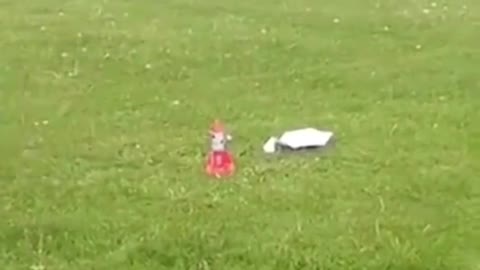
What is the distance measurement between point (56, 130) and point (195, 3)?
4.62 m

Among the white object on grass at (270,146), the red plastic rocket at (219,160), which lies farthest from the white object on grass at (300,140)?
the red plastic rocket at (219,160)

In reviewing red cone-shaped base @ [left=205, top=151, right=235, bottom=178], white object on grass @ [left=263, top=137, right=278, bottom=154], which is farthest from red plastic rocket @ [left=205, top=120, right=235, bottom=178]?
white object on grass @ [left=263, top=137, right=278, bottom=154]

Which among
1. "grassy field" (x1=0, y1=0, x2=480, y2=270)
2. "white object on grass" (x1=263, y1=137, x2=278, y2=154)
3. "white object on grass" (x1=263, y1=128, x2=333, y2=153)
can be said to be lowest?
"grassy field" (x1=0, y1=0, x2=480, y2=270)

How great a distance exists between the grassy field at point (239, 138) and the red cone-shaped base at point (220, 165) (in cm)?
5

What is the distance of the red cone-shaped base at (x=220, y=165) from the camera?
5934mm

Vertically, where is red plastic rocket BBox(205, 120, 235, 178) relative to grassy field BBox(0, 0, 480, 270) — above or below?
above

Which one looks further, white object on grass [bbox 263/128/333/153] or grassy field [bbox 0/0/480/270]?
white object on grass [bbox 263/128/333/153]

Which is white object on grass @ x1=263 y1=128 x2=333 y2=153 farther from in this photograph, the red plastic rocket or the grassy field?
the red plastic rocket

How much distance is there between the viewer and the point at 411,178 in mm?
5980

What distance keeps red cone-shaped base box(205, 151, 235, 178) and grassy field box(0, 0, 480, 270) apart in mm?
54

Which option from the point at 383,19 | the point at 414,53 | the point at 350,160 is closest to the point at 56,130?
the point at 350,160

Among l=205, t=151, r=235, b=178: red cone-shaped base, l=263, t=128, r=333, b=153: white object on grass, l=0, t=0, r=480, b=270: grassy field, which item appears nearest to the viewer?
l=0, t=0, r=480, b=270: grassy field

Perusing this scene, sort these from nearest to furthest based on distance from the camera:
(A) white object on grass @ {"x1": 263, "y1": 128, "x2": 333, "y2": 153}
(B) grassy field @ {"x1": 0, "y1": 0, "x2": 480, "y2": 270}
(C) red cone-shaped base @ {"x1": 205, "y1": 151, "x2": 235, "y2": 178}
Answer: (B) grassy field @ {"x1": 0, "y1": 0, "x2": 480, "y2": 270}, (C) red cone-shaped base @ {"x1": 205, "y1": 151, "x2": 235, "y2": 178}, (A) white object on grass @ {"x1": 263, "y1": 128, "x2": 333, "y2": 153}

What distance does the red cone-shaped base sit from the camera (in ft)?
19.5
